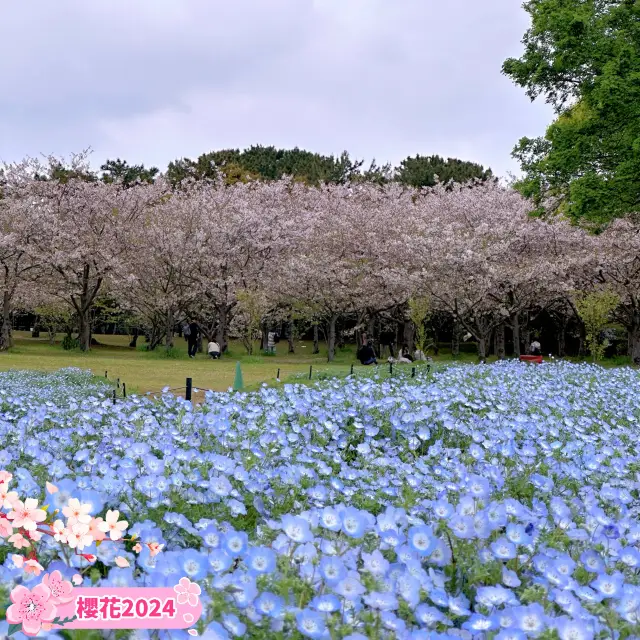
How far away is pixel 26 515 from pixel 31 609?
385 mm

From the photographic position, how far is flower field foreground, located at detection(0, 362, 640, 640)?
193 centimetres

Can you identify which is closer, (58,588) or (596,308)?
(58,588)

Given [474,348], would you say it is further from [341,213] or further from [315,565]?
[315,565]

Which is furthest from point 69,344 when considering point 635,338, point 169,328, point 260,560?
point 260,560

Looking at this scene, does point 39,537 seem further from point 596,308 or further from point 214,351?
point 596,308

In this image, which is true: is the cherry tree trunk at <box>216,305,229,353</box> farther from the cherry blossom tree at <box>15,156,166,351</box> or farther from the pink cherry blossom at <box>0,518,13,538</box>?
the pink cherry blossom at <box>0,518,13,538</box>

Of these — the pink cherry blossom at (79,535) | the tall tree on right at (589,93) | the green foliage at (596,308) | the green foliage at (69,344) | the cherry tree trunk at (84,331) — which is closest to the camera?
the pink cherry blossom at (79,535)

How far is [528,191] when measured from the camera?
1934cm

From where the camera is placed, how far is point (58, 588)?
1.70m

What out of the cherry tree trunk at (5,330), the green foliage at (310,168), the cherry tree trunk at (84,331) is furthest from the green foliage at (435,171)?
the cherry tree trunk at (5,330)

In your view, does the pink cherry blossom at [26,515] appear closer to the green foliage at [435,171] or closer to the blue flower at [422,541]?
the blue flower at [422,541]

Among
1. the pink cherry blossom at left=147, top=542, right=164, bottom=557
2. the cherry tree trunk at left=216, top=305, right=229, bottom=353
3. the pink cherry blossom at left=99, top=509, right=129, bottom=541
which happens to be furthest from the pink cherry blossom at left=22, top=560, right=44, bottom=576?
the cherry tree trunk at left=216, top=305, right=229, bottom=353

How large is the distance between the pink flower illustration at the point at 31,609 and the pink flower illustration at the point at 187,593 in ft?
1.00

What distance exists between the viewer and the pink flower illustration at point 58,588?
1655 millimetres
